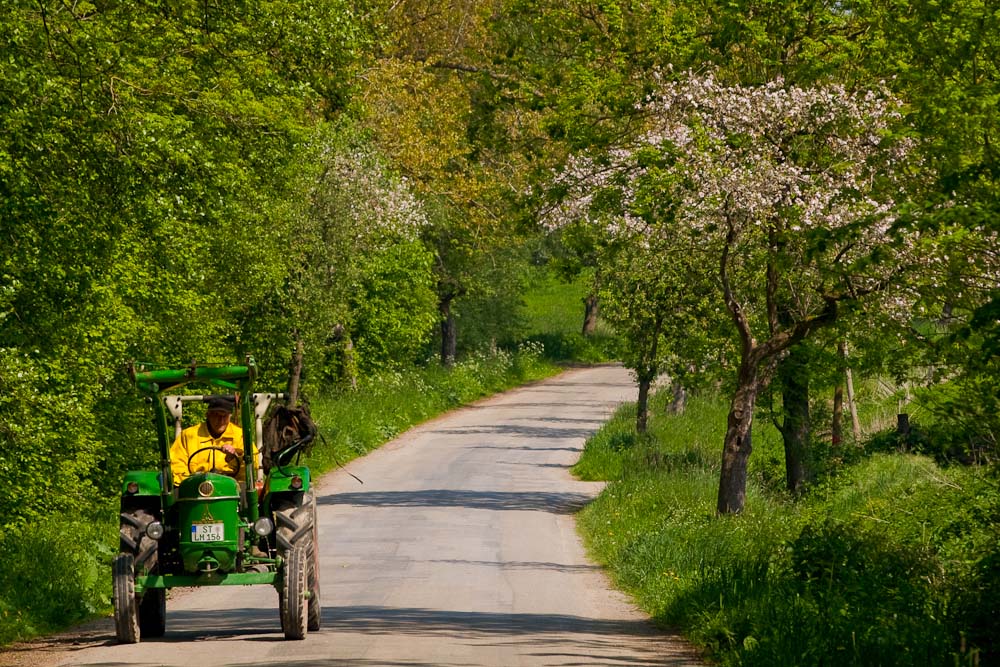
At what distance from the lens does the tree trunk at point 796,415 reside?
28.8 metres

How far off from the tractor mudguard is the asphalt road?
1298mm

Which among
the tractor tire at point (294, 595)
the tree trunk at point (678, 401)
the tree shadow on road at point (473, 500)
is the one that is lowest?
the tree shadow on road at point (473, 500)

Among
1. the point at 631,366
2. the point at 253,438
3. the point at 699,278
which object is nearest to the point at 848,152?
the point at 699,278

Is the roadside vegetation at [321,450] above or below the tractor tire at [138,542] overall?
below

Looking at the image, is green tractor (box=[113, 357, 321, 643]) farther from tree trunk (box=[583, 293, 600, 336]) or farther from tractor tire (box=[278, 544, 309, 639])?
tree trunk (box=[583, 293, 600, 336])

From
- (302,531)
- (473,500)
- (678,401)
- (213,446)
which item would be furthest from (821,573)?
(678,401)

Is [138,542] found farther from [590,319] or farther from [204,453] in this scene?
[590,319]

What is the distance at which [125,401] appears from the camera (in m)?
25.1

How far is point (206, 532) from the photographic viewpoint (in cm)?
1302

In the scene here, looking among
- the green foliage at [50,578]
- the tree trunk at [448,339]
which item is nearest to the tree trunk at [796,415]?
the green foliage at [50,578]

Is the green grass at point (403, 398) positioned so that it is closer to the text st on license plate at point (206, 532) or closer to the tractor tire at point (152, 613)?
the tractor tire at point (152, 613)

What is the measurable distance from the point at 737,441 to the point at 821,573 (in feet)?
27.1

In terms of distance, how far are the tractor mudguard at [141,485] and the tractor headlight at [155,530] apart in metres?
0.45

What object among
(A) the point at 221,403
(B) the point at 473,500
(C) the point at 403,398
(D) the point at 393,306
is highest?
(D) the point at 393,306
